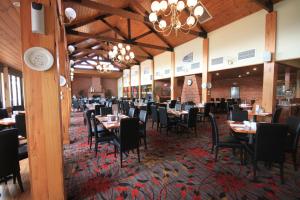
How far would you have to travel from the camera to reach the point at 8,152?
191 centimetres

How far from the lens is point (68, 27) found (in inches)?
271

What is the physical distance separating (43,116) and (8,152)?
77 cm

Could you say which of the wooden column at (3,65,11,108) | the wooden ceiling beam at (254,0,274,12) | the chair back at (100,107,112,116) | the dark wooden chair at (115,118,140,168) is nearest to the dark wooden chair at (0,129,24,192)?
the dark wooden chair at (115,118,140,168)

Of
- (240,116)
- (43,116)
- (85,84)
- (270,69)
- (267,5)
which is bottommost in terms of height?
(240,116)

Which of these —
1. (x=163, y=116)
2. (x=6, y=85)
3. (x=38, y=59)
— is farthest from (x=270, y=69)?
(x=6, y=85)

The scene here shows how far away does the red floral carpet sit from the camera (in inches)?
82.9

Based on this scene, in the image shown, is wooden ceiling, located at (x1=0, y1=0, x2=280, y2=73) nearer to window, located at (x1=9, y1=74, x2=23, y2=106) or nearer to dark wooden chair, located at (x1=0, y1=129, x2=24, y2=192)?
window, located at (x1=9, y1=74, x2=23, y2=106)

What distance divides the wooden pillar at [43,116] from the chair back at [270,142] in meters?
2.76

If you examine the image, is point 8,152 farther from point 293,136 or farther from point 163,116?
point 293,136

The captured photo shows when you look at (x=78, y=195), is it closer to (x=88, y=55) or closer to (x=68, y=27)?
(x=68, y=27)

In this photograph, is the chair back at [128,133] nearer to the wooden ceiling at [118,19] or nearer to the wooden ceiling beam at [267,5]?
the wooden ceiling at [118,19]

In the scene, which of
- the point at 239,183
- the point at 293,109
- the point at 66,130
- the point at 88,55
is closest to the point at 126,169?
the point at 239,183

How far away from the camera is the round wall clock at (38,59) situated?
1.65 m

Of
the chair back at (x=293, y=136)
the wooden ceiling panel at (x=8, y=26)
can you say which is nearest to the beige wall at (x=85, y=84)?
the wooden ceiling panel at (x=8, y=26)
